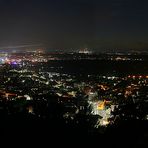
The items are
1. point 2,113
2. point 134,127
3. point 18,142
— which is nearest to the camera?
point 18,142

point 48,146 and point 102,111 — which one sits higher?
→ point 48,146

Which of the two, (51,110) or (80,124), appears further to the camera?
(51,110)

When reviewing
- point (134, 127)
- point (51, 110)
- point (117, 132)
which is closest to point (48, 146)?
point (117, 132)

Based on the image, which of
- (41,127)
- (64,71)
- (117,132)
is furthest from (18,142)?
(64,71)

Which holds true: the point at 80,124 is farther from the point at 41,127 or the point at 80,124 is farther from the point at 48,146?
the point at 48,146

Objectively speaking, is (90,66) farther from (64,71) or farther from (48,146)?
(48,146)

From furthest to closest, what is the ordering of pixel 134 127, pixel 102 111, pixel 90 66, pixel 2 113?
pixel 90 66 → pixel 102 111 → pixel 2 113 → pixel 134 127

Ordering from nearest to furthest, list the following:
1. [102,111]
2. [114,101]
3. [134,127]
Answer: [134,127], [102,111], [114,101]

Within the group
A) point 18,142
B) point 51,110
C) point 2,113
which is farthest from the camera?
point 51,110

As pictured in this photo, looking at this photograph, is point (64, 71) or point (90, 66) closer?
point (64, 71)
